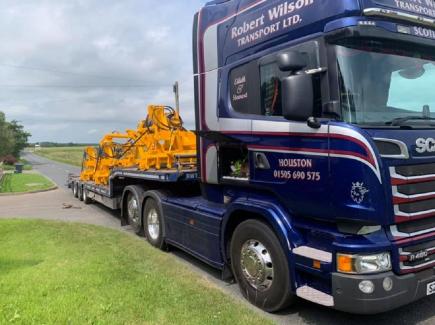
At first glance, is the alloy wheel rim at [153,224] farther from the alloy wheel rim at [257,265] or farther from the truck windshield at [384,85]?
the truck windshield at [384,85]

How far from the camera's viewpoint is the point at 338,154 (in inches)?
158

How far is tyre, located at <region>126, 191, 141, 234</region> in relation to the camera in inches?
348

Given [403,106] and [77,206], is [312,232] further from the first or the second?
[77,206]

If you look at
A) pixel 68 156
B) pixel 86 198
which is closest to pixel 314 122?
pixel 86 198

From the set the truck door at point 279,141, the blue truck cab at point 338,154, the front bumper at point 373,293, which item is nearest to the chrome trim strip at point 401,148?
the blue truck cab at point 338,154

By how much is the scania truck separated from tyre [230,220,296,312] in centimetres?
2

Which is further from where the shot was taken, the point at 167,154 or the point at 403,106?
the point at 167,154

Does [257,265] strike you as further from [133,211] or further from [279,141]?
[133,211]

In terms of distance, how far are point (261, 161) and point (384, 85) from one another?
1.45 m

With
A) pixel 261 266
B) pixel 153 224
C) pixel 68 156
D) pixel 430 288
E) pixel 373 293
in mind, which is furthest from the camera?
pixel 68 156

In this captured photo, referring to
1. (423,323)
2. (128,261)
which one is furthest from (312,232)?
(128,261)

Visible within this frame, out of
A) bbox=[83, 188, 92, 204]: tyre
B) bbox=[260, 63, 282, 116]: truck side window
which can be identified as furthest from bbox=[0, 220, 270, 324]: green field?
Result: bbox=[83, 188, 92, 204]: tyre

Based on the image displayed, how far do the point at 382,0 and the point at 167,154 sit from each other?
16.8ft

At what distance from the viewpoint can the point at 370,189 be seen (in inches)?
151
